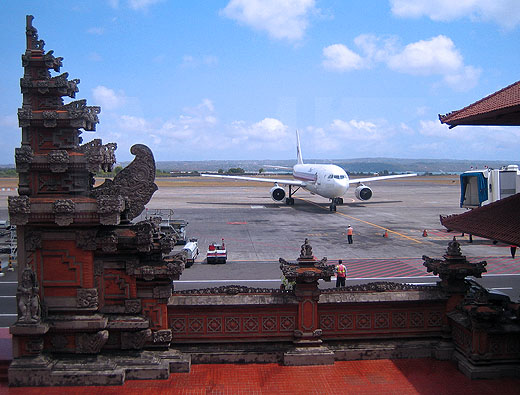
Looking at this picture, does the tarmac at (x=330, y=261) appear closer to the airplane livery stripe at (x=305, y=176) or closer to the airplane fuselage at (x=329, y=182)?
the airplane fuselage at (x=329, y=182)

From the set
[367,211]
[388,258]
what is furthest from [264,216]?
[388,258]

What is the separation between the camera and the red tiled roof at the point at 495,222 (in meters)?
10.5

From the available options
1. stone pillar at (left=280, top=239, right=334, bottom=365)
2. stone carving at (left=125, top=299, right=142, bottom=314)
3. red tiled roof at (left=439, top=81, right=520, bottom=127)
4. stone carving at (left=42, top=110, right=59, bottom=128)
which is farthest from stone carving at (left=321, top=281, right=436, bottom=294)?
stone carving at (left=42, top=110, right=59, bottom=128)

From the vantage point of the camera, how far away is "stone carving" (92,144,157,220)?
10.5 m

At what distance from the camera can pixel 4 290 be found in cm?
2255

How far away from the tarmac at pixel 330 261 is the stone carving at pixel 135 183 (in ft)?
12.5

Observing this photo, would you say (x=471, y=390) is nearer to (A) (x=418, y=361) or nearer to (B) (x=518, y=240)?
(A) (x=418, y=361)

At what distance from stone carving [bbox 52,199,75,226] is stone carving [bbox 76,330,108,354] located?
95.1 inches

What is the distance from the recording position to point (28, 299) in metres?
9.77

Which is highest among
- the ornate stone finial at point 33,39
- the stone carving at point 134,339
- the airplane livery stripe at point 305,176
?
the ornate stone finial at point 33,39

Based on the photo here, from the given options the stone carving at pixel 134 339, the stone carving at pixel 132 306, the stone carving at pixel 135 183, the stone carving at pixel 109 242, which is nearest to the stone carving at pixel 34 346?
the stone carving at pixel 134 339

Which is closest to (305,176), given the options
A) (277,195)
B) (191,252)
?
(277,195)

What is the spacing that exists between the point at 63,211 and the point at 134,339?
10.2ft

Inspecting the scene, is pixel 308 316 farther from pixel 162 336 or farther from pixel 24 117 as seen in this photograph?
pixel 24 117
